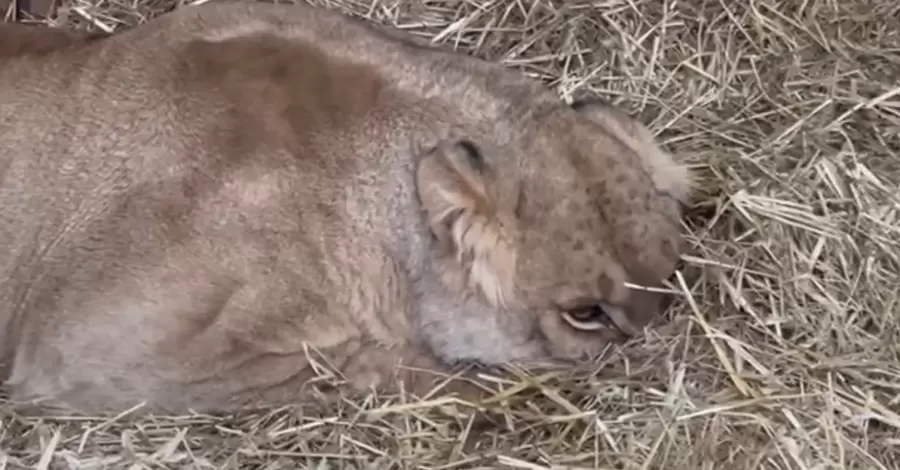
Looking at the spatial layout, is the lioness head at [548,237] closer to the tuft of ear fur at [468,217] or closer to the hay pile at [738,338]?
the tuft of ear fur at [468,217]

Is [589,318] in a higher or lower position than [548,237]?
Answer: lower

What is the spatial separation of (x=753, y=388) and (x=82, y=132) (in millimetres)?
1767

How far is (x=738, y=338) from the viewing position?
11.1 ft

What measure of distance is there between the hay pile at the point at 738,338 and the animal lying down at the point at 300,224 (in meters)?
0.13

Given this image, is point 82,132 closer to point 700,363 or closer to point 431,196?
point 431,196

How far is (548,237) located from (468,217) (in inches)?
7.7

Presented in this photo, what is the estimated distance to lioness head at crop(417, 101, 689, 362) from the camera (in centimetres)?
329

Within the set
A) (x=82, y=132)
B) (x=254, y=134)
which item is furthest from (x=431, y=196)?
(x=82, y=132)

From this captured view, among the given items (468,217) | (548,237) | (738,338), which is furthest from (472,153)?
(738,338)

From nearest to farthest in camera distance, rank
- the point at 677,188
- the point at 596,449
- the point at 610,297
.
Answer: the point at 596,449, the point at 610,297, the point at 677,188

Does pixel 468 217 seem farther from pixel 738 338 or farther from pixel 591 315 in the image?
pixel 738 338

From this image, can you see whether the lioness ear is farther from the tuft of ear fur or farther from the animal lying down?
the tuft of ear fur

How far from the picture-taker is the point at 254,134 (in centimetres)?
339

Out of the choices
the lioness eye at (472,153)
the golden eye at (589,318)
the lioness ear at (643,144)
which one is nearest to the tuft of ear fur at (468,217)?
the lioness eye at (472,153)
